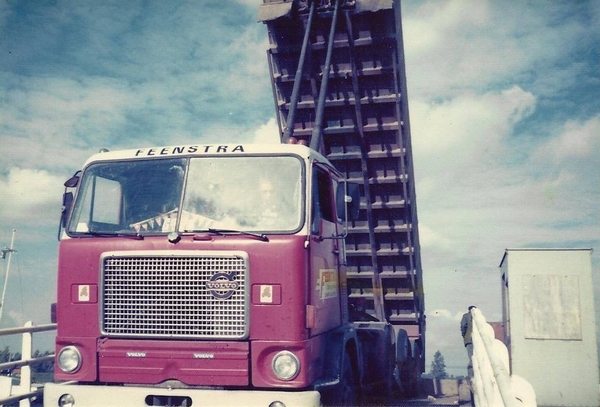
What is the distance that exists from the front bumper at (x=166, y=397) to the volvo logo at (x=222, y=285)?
0.64 metres

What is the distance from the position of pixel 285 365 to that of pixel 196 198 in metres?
1.38

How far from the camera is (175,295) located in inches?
148

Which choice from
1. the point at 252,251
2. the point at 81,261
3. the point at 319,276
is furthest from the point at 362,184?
the point at 81,261

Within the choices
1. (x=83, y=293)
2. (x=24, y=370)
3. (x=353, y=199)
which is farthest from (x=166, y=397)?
(x=24, y=370)

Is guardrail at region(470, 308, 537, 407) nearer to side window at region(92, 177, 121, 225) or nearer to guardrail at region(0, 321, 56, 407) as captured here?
side window at region(92, 177, 121, 225)

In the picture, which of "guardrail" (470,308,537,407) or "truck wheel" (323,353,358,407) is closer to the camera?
"guardrail" (470,308,537,407)

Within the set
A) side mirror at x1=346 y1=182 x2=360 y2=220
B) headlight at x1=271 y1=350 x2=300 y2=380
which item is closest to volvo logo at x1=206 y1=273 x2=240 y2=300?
headlight at x1=271 y1=350 x2=300 y2=380

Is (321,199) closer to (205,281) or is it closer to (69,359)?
(205,281)

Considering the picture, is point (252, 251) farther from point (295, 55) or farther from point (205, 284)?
point (295, 55)

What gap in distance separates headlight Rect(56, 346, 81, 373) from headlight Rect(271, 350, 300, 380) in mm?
1461

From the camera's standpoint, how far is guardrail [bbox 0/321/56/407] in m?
5.13

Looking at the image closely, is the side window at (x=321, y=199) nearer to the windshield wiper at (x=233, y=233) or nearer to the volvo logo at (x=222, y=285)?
the windshield wiper at (x=233, y=233)

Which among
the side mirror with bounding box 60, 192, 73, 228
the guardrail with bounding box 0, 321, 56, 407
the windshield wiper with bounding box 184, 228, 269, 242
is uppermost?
the side mirror with bounding box 60, 192, 73, 228

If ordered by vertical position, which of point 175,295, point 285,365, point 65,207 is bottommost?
point 285,365
